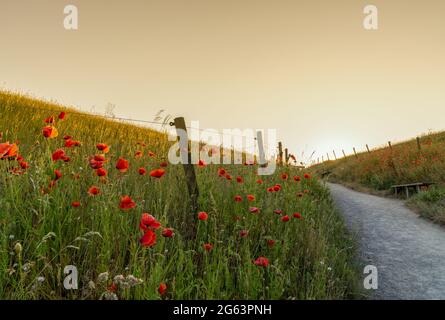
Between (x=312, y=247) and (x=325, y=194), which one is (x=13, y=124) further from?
(x=325, y=194)

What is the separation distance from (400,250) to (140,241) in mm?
5616

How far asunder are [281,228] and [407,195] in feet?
32.9

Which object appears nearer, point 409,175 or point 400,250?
point 400,250

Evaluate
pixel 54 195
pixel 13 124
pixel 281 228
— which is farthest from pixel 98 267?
pixel 13 124

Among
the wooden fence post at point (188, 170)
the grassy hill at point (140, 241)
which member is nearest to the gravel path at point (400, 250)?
the grassy hill at point (140, 241)

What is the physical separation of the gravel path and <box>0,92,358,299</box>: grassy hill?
2.12ft

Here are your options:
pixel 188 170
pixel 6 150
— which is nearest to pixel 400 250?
pixel 188 170

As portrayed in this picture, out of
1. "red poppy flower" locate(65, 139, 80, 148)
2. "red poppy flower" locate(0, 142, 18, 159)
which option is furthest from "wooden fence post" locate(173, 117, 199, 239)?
"red poppy flower" locate(0, 142, 18, 159)

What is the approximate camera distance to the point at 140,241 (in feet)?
9.90

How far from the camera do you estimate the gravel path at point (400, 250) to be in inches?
209

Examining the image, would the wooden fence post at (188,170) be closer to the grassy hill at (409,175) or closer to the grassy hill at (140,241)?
the grassy hill at (140,241)

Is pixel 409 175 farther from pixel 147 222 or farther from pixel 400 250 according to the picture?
pixel 147 222

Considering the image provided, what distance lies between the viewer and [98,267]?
3.28m
